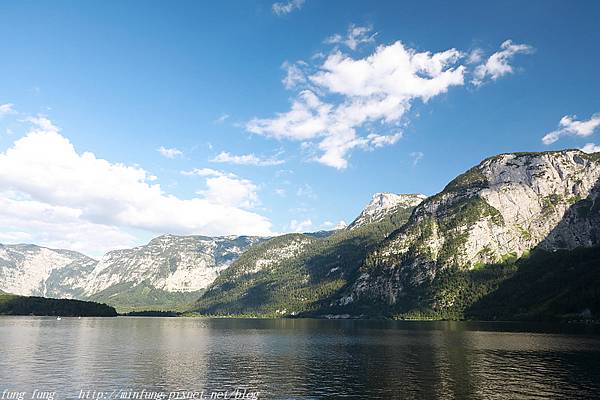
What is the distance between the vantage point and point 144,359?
10269cm

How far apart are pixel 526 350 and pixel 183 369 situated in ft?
306

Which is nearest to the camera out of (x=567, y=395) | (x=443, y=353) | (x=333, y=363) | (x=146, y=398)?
(x=146, y=398)

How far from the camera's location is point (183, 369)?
8969 centimetres

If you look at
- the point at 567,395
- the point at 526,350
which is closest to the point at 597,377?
the point at 567,395

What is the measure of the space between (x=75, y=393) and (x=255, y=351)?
65325mm

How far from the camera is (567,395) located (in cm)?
6650

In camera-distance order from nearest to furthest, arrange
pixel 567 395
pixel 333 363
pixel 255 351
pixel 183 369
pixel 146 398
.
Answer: pixel 146 398, pixel 567 395, pixel 183 369, pixel 333 363, pixel 255 351

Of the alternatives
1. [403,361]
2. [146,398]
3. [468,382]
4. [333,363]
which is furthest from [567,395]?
[146,398]

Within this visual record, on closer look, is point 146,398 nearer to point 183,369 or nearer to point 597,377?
point 183,369

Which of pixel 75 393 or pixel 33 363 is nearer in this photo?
pixel 75 393

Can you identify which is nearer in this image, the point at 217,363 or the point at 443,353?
the point at 217,363

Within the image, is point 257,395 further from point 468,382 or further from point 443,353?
point 443,353

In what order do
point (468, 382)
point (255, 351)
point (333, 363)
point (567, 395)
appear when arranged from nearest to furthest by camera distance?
point (567, 395) < point (468, 382) < point (333, 363) < point (255, 351)

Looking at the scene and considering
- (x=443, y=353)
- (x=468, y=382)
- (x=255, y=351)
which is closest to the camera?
(x=468, y=382)
